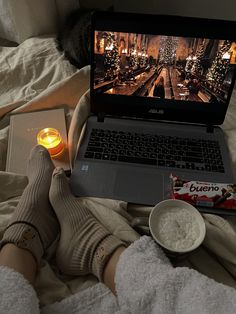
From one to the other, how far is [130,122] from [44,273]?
1.64 ft

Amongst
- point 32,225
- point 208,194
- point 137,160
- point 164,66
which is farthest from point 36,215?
point 164,66

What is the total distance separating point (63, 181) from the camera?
832 millimetres

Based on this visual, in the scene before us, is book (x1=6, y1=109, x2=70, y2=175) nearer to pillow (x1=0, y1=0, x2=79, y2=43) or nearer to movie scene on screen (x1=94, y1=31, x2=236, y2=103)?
movie scene on screen (x1=94, y1=31, x2=236, y2=103)

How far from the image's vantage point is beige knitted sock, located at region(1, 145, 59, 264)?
2.33 feet

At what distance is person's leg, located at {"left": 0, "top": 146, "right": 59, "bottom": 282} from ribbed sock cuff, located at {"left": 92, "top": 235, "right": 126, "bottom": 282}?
131 mm

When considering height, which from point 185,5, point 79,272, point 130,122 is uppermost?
point 185,5

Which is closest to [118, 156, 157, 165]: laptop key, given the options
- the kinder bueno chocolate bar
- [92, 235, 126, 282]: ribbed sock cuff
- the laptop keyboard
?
the laptop keyboard

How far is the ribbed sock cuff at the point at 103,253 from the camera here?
68 centimetres

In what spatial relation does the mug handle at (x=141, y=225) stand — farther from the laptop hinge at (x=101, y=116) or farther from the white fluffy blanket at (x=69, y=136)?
the laptop hinge at (x=101, y=116)

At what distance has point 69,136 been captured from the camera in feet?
3.09

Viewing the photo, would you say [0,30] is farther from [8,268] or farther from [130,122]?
[8,268]

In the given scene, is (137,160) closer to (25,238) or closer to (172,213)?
(172,213)

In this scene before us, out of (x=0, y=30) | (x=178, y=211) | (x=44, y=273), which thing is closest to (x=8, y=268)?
(x=44, y=273)

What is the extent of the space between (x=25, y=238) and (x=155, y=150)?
42 cm
